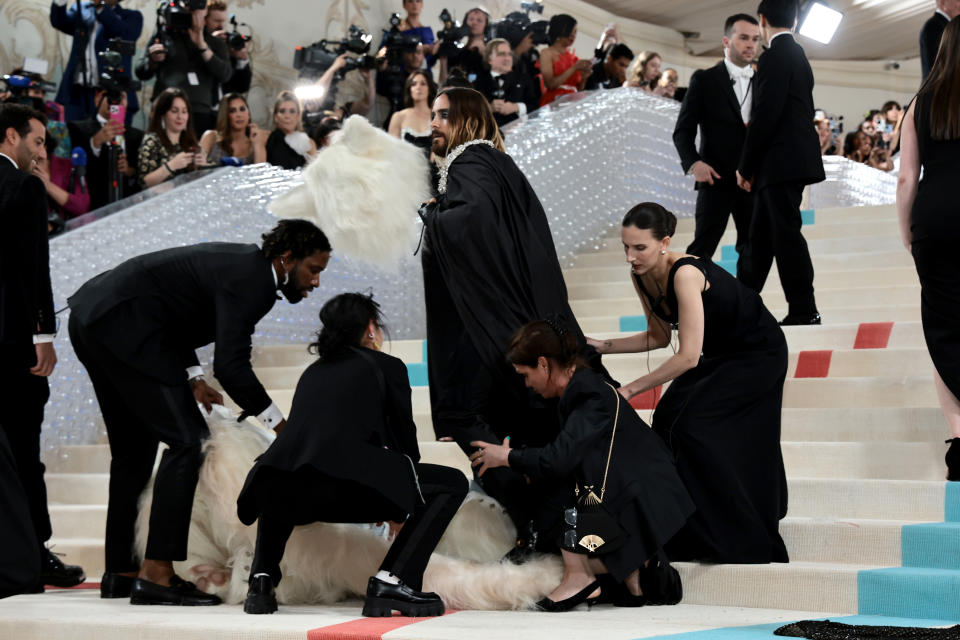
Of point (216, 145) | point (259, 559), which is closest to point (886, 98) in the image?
point (216, 145)

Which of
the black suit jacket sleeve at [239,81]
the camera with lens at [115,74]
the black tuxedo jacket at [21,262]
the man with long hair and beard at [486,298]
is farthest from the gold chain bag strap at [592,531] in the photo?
the black suit jacket sleeve at [239,81]

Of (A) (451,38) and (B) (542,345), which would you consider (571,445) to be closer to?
(B) (542,345)

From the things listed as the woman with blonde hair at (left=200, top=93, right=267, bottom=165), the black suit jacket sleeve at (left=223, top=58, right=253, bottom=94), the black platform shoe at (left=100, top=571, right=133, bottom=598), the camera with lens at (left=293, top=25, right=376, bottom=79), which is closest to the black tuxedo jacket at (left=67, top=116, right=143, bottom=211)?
the woman with blonde hair at (left=200, top=93, right=267, bottom=165)

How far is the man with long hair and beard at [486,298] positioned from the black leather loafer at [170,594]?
2.79 ft

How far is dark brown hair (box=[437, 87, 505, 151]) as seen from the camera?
381cm

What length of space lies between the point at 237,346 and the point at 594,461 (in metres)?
1.07

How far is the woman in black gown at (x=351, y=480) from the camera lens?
327cm

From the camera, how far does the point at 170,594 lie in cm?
355

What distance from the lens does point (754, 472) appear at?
3.59 m

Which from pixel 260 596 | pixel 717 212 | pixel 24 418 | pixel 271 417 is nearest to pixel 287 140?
pixel 717 212

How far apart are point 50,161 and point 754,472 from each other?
4371mm

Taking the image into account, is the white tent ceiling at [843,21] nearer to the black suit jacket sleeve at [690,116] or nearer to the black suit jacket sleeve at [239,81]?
the black suit jacket sleeve at [239,81]

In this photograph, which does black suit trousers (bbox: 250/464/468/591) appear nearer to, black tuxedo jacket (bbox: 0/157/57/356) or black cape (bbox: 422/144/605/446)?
black cape (bbox: 422/144/605/446)

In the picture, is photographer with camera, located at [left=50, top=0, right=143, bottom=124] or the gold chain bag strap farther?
photographer with camera, located at [left=50, top=0, right=143, bottom=124]
